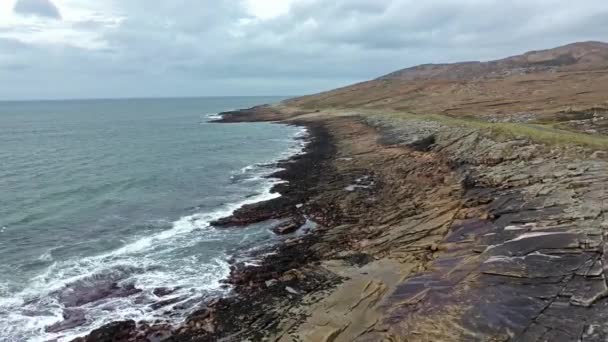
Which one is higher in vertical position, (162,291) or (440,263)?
(440,263)

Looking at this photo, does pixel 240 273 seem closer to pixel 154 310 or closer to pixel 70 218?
pixel 154 310

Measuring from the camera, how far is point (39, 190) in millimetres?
48844

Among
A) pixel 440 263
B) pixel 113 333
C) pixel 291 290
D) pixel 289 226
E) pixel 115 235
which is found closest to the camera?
pixel 113 333

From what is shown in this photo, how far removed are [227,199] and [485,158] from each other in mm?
24187

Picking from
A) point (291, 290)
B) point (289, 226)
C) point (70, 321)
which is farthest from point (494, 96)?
point (70, 321)

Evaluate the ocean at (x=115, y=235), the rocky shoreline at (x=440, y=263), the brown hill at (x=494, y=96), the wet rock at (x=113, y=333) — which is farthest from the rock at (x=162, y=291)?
the brown hill at (x=494, y=96)

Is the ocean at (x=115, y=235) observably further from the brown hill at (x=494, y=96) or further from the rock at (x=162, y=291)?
the brown hill at (x=494, y=96)

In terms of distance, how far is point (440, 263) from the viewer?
878 inches

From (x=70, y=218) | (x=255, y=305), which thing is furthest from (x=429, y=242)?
(x=70, y=218)

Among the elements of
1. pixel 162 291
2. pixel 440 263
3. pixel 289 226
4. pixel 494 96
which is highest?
pixel 494 96

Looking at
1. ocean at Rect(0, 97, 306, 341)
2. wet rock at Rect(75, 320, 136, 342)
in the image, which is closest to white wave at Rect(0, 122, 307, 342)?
ocean at Rect(0, 97, 306, 341)

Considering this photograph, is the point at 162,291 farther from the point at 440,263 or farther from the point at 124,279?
the point at 440,263

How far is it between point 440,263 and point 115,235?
24422 mm

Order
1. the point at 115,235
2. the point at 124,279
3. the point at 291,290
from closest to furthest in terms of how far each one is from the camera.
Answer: the point at 291,290
the point at 124,279
the point at 115,235
